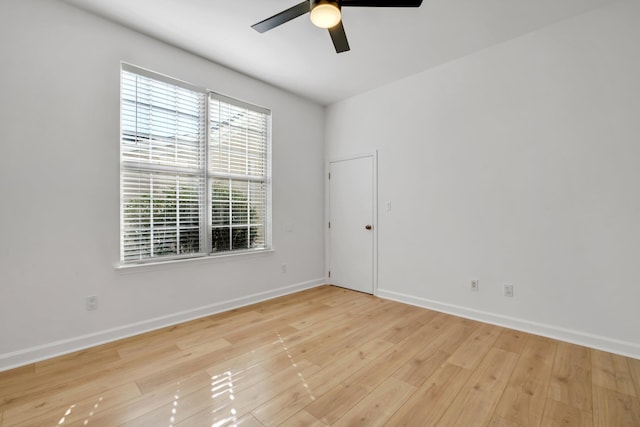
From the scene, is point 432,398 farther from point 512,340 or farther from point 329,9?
point 329,9

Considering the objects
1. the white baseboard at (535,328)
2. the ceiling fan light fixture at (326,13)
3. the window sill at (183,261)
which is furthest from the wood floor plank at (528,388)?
the window sill at (183,261)

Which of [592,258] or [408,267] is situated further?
[408,267]

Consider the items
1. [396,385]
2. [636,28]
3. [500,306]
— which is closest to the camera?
[396,385]

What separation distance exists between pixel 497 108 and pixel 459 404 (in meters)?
2.78

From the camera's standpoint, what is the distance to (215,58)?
3264 mm

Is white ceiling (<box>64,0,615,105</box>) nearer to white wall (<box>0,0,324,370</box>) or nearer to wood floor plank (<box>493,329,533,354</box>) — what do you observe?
white wall (<box>0,0,324,370</box>)

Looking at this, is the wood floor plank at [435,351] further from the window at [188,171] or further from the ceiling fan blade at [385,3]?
the ceiling fan blade at [385,3]

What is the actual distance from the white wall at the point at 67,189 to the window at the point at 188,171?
0.12 m

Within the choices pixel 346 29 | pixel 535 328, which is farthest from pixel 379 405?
pixel 346 29

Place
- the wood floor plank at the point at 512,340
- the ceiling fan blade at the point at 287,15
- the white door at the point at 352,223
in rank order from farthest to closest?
the white door at the point at 352,223, the wood floor plank at the point at 512,340, the ceiling fan blade at the point at 287,15

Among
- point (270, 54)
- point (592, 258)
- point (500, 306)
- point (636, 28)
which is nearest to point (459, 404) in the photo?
point (500, 306)

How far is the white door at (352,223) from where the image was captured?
162 inches

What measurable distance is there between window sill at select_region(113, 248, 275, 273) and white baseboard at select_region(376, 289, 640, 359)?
6.46 ft

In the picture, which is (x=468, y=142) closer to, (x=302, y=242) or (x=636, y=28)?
(x=636, y=28)
